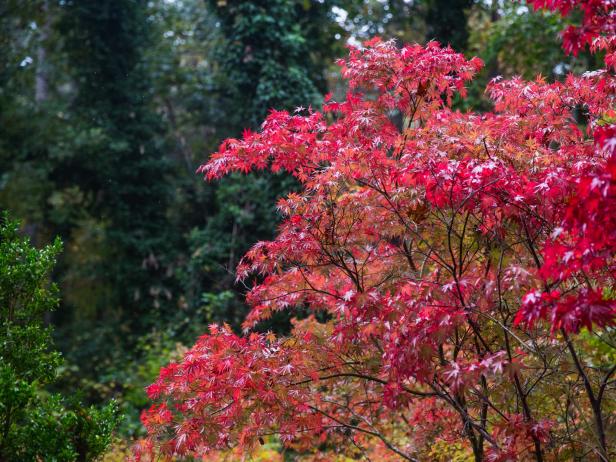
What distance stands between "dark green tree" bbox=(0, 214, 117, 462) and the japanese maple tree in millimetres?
1088

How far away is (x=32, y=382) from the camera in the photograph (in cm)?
464

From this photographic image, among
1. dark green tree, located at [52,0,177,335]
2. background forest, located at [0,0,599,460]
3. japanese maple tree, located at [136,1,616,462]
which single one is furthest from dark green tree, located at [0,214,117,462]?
dark green tree, located at [52,0,177,335]

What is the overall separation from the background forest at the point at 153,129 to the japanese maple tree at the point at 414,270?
23.0 feet

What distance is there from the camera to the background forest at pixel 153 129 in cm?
1178

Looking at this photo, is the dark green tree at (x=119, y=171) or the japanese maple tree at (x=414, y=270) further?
→ the dark green tree at (x=119, y=171)

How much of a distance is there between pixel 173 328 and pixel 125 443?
348 centimetres

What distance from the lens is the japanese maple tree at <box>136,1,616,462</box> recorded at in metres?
3.25

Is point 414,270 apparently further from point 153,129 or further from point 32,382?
point 153,129

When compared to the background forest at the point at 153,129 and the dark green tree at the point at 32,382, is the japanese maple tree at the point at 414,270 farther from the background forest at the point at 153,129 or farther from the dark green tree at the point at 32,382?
the background forest at the point at 153,129

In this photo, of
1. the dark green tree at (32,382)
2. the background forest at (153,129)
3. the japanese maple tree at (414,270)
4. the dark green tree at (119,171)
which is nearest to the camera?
the japanese maple tree at (414,270)

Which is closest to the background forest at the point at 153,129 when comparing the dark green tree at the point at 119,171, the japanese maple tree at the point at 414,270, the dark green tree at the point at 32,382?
the dark green tree at the point at 119,171

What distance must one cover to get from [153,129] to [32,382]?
32.6 feet

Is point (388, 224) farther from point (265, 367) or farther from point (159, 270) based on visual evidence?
point (159, 270)

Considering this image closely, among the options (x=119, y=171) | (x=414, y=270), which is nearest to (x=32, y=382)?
(x=414, y=270)
